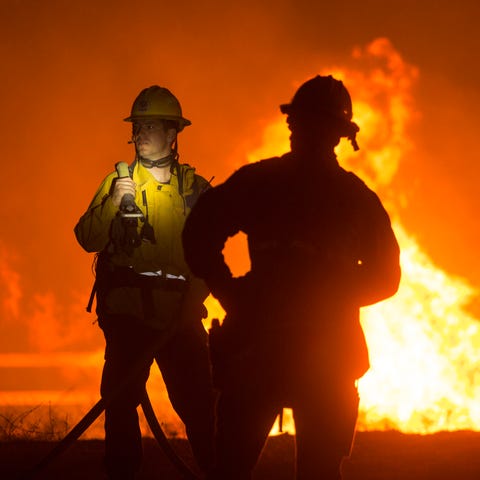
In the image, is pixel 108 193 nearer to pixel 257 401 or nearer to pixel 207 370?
pixel 207 370

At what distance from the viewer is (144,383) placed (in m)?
10.1

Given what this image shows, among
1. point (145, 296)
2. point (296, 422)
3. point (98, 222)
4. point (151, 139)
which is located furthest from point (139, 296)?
point (296, 422)

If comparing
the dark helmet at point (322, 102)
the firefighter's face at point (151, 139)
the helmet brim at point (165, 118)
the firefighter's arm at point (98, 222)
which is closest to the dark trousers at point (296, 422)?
the dark helmet at point (322, 102)

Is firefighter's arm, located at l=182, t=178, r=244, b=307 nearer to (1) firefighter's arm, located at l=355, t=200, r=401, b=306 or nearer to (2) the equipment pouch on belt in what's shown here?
(1) firefighter's arm, located at l=355, t=200, r=401, b=306

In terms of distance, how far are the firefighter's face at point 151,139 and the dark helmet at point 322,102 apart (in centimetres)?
402

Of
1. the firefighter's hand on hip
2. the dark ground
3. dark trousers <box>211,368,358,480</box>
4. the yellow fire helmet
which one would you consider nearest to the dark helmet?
dark trousers <box>211,368,358,480</box>

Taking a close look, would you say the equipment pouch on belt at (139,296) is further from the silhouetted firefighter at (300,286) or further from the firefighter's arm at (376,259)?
the firefighter's arm at (376,259)

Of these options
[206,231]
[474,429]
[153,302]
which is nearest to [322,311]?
[206,231]

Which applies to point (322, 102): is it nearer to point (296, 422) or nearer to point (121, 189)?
point (296, 422)

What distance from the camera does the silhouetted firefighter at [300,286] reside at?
5984 mm

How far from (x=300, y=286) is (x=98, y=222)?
4.30 metres

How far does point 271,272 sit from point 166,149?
4447 millimetres

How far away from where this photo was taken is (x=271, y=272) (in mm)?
6004

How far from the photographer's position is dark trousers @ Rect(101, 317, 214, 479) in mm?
9859
